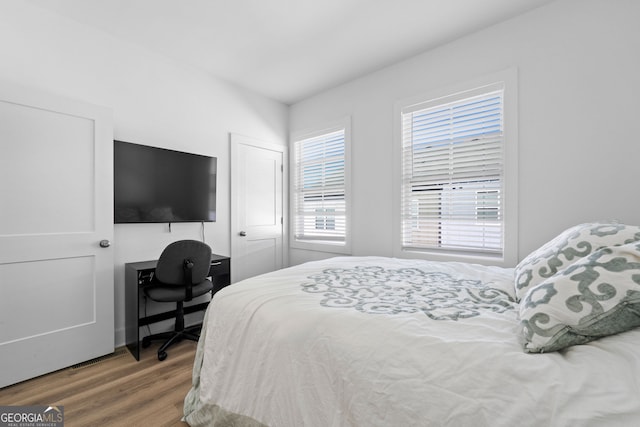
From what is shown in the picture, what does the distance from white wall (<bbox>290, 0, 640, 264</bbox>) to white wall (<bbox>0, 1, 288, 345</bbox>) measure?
2.30 metres

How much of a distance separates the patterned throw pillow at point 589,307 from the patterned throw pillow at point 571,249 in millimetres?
300

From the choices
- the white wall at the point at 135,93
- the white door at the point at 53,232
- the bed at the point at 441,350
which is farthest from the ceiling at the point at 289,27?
the bed at the point at 441,350

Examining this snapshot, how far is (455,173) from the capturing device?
265cm

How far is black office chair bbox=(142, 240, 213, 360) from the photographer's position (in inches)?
92.7

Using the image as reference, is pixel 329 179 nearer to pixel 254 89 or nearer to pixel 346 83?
pixel 346 83

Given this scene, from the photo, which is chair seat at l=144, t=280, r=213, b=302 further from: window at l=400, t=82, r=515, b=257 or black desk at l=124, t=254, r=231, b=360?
window at l=400, t=82, r=515, b=257

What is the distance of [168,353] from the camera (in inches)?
97.2

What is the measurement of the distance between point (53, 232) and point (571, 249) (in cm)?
325

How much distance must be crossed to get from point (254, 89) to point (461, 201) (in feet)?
9.16

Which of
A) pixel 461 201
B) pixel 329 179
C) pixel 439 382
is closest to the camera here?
pixel 439 382

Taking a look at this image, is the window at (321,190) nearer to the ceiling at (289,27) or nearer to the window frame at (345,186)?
the window frame at (345,186)

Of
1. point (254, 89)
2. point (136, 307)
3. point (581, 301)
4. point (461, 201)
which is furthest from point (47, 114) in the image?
point (461, 201)

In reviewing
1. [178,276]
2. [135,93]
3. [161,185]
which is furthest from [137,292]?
[135,93]

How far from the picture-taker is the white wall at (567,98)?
74.7 inches
